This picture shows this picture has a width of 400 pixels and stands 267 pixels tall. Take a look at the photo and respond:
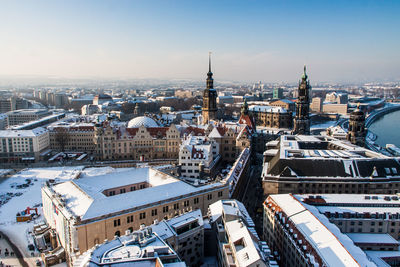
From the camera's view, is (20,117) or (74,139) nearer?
(74,139)

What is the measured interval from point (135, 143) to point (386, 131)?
13806 centimetres

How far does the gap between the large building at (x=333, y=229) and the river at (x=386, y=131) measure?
98995mm

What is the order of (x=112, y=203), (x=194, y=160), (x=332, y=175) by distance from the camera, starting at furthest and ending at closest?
(x=194, y=160) → (x=332, y=175) → (x=112, y=203)

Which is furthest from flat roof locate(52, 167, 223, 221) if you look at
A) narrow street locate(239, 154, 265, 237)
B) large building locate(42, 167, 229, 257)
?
narrow street locate(239, 154, 265, 237)

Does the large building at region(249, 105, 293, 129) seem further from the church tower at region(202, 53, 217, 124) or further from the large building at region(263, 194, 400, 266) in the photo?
the large building at region(263, 194, 400, 266)

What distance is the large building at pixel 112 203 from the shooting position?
37.0m

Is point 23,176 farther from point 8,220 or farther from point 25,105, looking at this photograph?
point 25,105

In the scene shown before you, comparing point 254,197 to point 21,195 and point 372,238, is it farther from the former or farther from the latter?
point 21,195

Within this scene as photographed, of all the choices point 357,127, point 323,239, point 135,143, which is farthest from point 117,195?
point 357,127

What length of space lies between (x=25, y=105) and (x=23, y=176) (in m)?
134

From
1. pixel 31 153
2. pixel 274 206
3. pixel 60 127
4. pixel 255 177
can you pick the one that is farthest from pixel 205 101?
pixel 274 206

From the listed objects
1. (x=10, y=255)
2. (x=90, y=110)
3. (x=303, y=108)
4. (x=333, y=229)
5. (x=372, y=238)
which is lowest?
(x=10, y=255)

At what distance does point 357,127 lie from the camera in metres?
79.7

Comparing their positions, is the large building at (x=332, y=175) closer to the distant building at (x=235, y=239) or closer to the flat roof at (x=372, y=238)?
the flat roof at (x=372, y=238)
